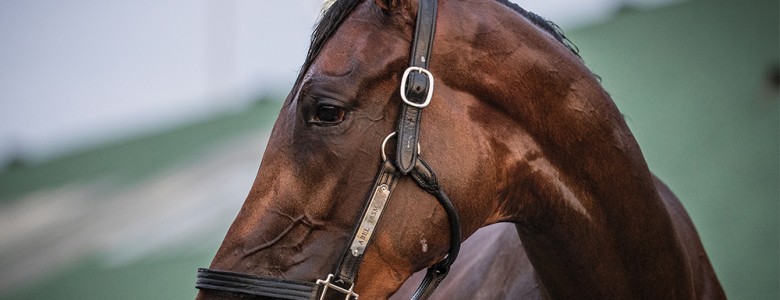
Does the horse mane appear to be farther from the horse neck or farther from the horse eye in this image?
the horse neck

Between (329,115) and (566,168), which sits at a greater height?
(329,115)

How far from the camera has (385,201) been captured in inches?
81.7

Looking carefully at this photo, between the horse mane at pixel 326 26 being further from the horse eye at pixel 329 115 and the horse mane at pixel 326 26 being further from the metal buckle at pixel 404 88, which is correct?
the metal buckle at pixel 404 88

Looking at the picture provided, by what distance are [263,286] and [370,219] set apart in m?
0.32

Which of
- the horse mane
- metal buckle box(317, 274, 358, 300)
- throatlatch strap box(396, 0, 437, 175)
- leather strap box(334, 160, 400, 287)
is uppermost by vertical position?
the horse mane

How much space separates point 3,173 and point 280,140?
347 inches

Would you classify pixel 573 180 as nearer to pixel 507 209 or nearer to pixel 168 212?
pixel 507 209

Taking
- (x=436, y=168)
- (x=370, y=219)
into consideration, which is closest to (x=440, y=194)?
(x=436, y=168)

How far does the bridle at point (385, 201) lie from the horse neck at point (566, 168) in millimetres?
108

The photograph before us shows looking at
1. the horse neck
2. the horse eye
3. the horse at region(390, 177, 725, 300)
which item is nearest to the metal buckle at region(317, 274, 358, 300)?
the horse eye

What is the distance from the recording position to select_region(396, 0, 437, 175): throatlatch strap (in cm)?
208

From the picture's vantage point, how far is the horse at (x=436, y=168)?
2.07 metres

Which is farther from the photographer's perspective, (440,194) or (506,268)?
(506,268)

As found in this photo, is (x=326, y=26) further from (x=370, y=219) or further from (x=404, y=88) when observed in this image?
(x=370, y=219)
